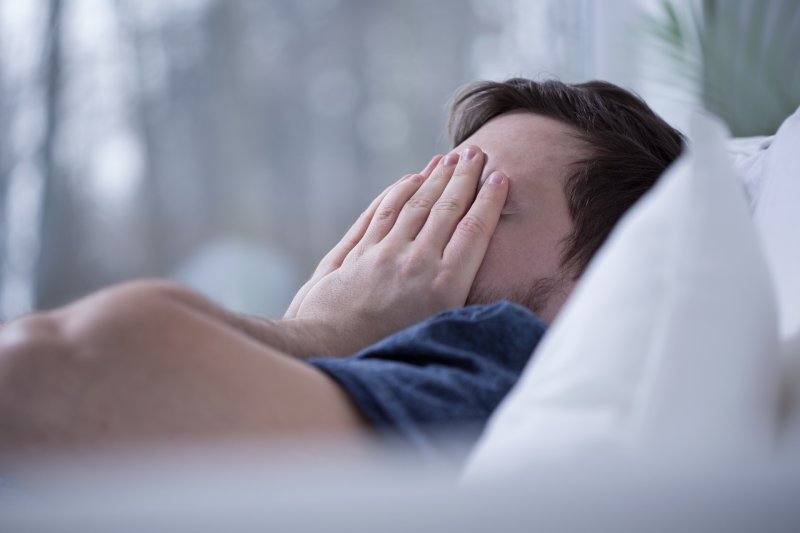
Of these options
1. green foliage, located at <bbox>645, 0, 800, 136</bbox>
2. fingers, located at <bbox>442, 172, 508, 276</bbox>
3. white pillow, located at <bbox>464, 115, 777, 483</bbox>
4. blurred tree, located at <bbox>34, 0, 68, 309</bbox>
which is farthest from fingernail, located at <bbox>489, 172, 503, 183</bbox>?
blurred tree, located at <bbox>34, 0, 68, 309</bbox>

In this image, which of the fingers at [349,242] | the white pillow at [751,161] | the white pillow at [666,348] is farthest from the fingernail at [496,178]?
the white pillow at [666,348]

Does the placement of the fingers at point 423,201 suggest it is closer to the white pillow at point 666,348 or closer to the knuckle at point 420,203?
the knuckle at point 420,203

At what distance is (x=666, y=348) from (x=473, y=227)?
61cm

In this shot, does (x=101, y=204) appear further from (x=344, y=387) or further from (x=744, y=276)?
(x=744, y=276)

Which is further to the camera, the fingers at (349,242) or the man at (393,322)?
the fingers at (349,242)

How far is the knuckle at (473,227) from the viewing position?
3.30ft

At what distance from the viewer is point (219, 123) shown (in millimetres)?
2916

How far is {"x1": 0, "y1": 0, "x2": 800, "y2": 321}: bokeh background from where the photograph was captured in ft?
9.12

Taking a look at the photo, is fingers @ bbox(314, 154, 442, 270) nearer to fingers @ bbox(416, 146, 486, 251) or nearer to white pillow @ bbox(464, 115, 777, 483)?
fingers @ bbox(416, 146, 486, 251)

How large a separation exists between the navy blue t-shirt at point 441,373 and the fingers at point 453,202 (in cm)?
33

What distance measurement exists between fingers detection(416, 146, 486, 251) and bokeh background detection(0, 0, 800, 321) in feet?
Answer: 5.82

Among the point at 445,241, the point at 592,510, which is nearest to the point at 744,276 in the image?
the point at 592,510

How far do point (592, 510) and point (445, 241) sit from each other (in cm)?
77

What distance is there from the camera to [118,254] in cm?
288
